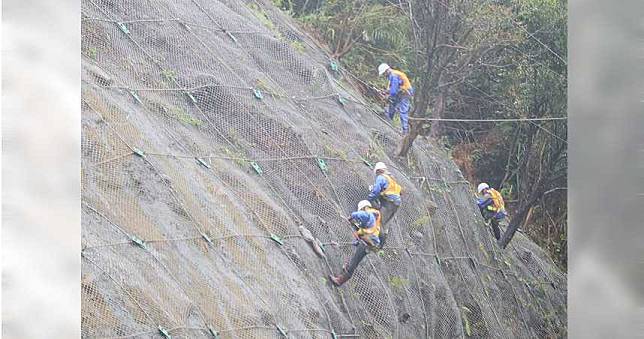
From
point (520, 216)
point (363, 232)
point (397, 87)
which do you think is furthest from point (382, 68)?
point (520, 216)

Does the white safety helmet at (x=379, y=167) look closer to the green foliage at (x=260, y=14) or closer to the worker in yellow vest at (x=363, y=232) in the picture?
the worker in yellow vest at (x=363, y=232)

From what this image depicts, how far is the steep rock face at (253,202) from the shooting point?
3.00 metres

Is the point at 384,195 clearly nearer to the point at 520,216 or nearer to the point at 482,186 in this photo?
the point at 482,186

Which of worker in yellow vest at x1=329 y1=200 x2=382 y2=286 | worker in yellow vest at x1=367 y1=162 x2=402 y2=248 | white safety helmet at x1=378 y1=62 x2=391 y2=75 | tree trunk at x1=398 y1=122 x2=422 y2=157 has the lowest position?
worker in yellow vest at x1=329 y1=200 x2=382 y2=286

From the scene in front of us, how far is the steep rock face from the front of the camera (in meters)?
3.00

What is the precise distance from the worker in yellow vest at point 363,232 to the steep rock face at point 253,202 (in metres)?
0.03

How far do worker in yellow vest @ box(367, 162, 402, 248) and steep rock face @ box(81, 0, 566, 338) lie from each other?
27mm

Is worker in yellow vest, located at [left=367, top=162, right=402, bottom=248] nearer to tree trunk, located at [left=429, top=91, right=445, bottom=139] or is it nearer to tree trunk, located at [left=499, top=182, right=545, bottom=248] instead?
tree trunk, located at [left=429, top=91, right=445, bottom=139]

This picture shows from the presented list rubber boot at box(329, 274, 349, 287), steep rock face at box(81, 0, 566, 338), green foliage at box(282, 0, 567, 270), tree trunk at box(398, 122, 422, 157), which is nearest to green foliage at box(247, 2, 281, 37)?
steep rock face at box(81, 0, 566, 338)


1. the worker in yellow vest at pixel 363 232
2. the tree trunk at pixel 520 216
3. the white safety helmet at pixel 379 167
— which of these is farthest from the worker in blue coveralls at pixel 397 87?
the tree trunk at pixel 520 216

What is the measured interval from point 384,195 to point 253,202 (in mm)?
395

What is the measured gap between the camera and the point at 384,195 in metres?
3.11
